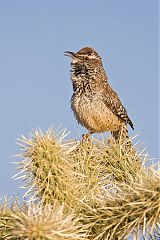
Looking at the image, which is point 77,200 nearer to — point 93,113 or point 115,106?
point 93,113

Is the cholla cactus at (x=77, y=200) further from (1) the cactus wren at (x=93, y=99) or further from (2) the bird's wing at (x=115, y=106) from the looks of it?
(2) the bird's wing at (x=115, y=106)

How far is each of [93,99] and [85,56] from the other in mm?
695

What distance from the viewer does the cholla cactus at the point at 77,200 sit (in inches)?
84.4

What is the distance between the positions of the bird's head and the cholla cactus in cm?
384

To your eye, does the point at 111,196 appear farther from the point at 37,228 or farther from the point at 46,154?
the point at 37,228

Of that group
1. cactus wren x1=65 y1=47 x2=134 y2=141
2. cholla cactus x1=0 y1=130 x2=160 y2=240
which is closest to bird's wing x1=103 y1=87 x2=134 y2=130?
cactus wren x1=65 y1=47 x2=134 y2=141

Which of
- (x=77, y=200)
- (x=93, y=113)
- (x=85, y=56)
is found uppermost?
(x=85, y=56)

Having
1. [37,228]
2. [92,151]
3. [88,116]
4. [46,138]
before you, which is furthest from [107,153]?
[88,116]

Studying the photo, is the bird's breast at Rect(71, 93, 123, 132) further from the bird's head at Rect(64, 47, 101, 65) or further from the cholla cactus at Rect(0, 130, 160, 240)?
the cholla cactus at Rect(0, 130, 160, 240)

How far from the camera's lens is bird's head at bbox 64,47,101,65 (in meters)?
7.16

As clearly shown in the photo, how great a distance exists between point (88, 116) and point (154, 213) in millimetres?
4704

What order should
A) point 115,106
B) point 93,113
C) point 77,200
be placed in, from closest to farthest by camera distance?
point 77,200 → point 93,113 → point 115,106

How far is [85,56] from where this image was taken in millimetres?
7359

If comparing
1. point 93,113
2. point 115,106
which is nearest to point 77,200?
point 93,113
